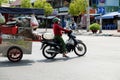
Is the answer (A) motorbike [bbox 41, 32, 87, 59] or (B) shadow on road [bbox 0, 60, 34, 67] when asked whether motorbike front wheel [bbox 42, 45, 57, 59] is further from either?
(B) shadow on road [bbox 0, 60, 34, 67]

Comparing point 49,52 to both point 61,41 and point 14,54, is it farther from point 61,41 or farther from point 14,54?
point 14,54

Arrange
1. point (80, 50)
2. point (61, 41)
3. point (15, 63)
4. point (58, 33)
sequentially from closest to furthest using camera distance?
point (15, 63) < point (61, 41) < point (58, 33) < point (80, 50)

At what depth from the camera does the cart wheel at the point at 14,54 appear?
14297mm

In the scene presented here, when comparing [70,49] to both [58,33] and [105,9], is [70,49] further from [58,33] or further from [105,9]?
[105,9]

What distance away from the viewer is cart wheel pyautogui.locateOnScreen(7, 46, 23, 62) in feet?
46.9

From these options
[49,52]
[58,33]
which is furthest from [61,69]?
[58,33]

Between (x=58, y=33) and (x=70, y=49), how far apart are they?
3.08 ft

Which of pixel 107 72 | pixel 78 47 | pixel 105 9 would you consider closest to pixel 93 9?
pixel 105 9

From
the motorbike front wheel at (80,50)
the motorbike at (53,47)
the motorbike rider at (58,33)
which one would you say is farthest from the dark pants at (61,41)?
the motorbike front wheel at (80,50)

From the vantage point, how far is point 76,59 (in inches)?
591

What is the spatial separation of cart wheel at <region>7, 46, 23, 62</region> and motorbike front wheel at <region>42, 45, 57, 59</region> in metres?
1.28

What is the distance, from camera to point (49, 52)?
601 inches

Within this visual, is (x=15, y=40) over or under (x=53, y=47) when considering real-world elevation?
over

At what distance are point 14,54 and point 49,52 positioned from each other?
1546 mm
